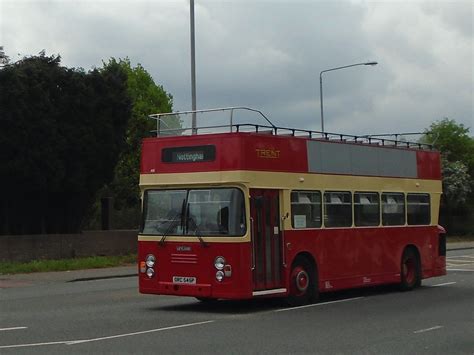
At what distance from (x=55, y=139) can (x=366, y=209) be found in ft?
51.5

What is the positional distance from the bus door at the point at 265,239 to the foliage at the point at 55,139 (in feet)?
52.0

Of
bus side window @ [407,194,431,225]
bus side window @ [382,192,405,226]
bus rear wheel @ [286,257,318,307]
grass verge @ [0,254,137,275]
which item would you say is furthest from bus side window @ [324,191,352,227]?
grass verge @ [0,254,137,275]

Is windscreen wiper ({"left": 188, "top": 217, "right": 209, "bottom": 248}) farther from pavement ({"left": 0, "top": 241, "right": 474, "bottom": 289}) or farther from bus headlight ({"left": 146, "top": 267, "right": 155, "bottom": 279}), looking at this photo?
pavement ({"left": 0, "top": 241, "right": 474, "bottom": 289})

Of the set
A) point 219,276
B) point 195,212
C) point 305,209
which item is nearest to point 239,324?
point 219,276

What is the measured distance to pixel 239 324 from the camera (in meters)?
13.6

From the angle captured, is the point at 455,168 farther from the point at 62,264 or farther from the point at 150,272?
Result: the point at 150,272

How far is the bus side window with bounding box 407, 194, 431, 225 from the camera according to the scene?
786 inches

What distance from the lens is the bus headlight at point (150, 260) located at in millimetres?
15812

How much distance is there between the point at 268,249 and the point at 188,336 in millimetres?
3694

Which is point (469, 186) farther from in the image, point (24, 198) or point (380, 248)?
point (380, 248)

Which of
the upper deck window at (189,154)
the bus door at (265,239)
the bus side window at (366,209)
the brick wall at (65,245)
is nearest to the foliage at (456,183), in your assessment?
the brick wall at (65,245)

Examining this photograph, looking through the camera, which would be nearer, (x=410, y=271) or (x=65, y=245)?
(x=410, y=271)

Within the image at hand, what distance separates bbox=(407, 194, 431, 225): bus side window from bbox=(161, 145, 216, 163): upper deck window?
6.37 m

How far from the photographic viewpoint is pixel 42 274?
1082 inches
